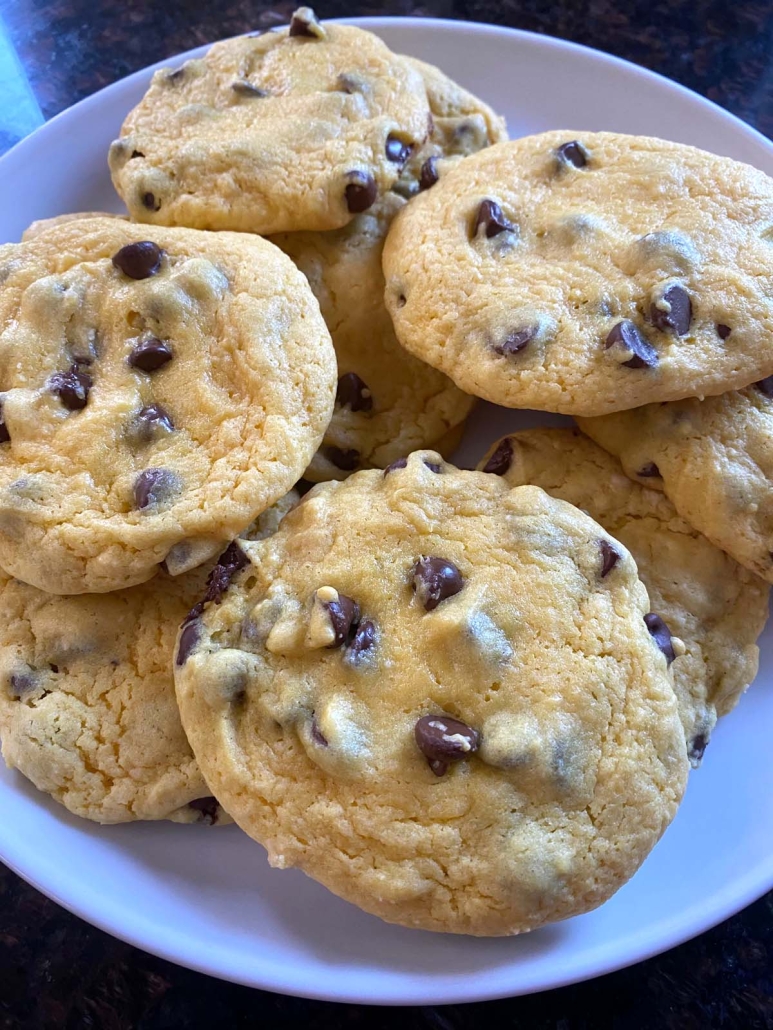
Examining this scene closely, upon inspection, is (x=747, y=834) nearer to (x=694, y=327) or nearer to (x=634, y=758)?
(x=634, y=758)

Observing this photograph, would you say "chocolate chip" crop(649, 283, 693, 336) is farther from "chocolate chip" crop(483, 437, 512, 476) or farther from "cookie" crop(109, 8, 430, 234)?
"cookie" crop(109, 8, 430, 234)

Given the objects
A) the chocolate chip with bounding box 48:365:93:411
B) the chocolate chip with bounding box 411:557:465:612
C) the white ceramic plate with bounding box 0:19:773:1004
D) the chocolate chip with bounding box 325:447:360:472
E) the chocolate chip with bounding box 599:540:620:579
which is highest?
the chocolate chip with bounding box 48:365:93:411

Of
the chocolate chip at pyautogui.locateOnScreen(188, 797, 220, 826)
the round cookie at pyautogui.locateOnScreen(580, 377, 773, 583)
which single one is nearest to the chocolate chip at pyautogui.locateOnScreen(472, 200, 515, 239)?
the round cookie at pyautogui.locateOnScreen(580, 377, 773, 583)

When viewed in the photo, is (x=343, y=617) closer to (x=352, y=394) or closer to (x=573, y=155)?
(x=352, y=394)

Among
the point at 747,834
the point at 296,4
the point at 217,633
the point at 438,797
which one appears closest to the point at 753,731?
the point at 747,834

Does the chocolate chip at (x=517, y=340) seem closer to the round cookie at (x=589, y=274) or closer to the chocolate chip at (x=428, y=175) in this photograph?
the round cookie at (x=589, y=274)
